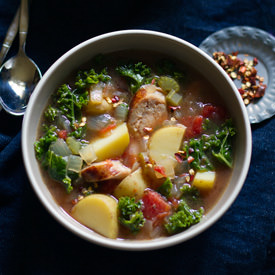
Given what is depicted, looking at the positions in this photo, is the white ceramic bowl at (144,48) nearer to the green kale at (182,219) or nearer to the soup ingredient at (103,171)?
the green kale at (182,219)

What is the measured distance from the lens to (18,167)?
3377 mm

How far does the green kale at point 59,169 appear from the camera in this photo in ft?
9.76

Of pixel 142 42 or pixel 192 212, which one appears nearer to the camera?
pixel 192 212

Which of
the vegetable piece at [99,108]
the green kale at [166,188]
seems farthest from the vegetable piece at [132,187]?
the vegetable piece at [99,108]

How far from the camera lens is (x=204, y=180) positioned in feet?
9.96

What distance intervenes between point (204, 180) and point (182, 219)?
0.31m

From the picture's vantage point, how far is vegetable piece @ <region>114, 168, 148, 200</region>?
298 cm

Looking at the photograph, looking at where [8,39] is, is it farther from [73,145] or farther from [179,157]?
[179,157]

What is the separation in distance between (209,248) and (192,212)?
1.61 feet

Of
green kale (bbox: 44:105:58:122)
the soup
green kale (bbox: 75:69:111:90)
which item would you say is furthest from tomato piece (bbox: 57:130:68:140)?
green kale (bbox: 75:69:111:90)

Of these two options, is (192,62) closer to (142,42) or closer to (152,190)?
(142,42)

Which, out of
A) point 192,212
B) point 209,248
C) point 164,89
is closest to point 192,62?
point 164,89

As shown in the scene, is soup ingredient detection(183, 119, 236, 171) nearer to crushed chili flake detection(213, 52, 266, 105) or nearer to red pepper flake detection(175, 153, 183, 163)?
red pepper flake detection(175, 153, 183, 163)

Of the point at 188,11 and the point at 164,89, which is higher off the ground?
the point at 188,11
